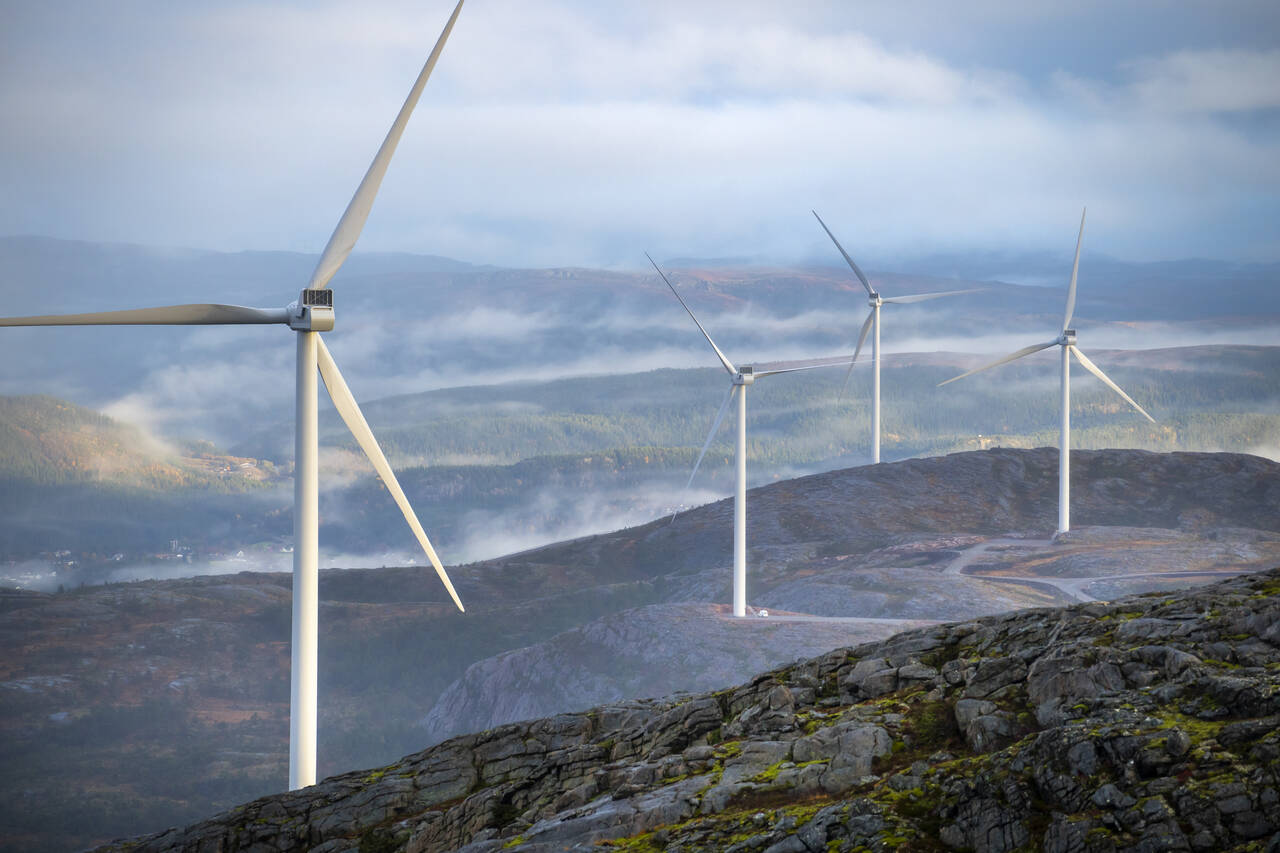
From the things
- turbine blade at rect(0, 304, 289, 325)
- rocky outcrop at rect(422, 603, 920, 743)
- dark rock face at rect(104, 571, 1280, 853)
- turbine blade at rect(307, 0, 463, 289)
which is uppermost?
turbine blade at rect(307, 0, 463, 289)

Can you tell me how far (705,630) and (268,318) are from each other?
262 feet

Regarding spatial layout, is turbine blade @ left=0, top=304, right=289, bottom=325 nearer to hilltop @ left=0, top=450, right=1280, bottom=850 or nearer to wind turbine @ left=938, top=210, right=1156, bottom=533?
hilltop @ left=0, top=450, right=1280, bottom=850

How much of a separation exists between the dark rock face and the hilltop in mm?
67686

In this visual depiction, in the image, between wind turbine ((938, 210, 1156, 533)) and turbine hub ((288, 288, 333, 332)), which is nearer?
turbine hub ((288, 288, 333, 332))

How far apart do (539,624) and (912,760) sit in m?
139

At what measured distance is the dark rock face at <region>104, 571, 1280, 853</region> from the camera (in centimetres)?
2827

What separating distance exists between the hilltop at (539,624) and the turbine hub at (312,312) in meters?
71.3

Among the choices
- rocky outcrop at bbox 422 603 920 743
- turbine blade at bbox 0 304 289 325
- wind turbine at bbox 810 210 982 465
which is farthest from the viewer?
wind turbine at bbox 810 210 982 465

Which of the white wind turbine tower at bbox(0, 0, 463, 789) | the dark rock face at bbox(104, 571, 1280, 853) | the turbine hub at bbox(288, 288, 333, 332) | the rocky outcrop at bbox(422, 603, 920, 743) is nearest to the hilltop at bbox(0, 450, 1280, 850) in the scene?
the rocky outcrop at bbox(422, 603, 920, 743)

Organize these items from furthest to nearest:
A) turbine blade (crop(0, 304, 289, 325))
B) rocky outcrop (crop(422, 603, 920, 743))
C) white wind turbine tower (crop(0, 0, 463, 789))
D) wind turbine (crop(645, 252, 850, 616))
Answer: rocky outcrop (crop(422, 603, 920, 743)) → wind turbine (crop(645, 252, 850, 616)) → white wind turbine tower (crop(0, 0, 463, 789)) → turbine blade (crop(0, 304, 289, 325))

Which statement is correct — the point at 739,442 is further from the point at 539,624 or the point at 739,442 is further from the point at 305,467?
the point at 539,624

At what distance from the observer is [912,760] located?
34.7m

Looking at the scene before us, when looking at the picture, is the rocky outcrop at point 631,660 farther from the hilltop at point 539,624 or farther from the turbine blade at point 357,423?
the turbine blade at point 357,423

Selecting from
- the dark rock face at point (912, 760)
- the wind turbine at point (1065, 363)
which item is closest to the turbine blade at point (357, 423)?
the dark rock face at point (912, 760)
